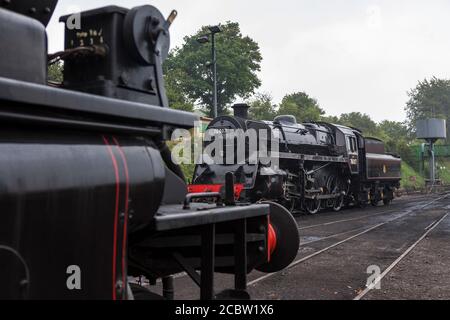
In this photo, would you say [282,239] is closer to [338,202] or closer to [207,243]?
[207,243]

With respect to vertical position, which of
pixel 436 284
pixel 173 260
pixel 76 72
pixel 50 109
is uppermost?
pixel 76 72

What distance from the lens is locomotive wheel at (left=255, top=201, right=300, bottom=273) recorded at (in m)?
3.19

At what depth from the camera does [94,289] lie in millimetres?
1829

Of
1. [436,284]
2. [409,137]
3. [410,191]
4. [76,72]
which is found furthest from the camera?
[409,137]

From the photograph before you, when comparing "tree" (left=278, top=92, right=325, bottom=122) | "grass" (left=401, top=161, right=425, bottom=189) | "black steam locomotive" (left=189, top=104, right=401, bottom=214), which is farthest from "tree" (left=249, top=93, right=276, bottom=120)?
"black steam locomotive" (left=189, top=104, right=401, bottom=214)

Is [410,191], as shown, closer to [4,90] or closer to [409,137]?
[4,90]

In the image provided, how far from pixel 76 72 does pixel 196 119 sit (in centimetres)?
69

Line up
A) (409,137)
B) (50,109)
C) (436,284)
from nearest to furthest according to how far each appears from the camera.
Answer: (50,109) → (436,284) → (409,137)

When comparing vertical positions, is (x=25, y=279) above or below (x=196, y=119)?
below

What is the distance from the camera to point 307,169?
658 inches

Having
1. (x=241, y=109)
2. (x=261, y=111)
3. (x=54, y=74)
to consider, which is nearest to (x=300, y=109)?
(x=261, y=111)


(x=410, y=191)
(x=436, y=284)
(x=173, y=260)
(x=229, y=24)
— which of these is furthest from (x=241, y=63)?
(x=173, y=260)

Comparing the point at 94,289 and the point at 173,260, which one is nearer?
the point at 94,289
